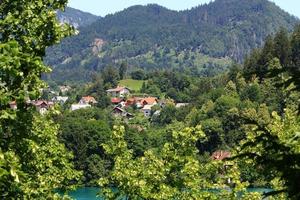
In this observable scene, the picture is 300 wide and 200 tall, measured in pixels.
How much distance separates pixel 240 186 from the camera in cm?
1903

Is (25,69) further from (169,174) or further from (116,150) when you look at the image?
(169,174)

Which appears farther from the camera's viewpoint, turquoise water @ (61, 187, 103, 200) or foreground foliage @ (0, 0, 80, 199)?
turquoise water @ (61, 187, 103, 200)

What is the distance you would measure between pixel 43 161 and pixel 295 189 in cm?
1154

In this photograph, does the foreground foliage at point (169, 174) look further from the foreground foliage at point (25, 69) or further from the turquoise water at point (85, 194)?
the turquoise water at point (85, 194)

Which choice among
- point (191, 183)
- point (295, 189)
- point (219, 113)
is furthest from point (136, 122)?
point (295, 189)

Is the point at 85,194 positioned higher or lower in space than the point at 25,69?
lower

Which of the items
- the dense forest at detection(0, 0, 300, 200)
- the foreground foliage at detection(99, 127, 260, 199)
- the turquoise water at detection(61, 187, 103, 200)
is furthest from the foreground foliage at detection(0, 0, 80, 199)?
the turquoise water at detection(61, 187, 103, 200)

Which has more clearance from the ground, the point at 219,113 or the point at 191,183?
the point at 191,183

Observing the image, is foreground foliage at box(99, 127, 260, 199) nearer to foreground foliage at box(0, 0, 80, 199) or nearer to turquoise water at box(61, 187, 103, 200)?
foreground foliage at box(0, 0, 80, 199)

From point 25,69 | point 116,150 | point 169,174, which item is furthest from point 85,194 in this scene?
point 25,69

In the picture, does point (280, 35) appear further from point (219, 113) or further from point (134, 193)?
point (134, 193)

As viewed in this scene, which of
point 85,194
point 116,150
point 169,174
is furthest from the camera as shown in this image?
point 85,194

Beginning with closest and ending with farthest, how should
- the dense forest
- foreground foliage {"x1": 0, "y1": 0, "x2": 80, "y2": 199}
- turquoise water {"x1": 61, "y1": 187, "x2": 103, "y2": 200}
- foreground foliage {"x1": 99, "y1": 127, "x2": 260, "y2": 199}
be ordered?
the dense forest
foreground foliage {"x1": 0, "y1": 0, "x2": 80, "y2": 199}
foreground foliage {"x1": 99, "y1": 127, "x2": 260, "y2": 199}
turquoise water {"x1": 61, "y1": 187, "x2": 103, "y2": 200}

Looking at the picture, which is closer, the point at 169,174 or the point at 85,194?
the point at 169,174
